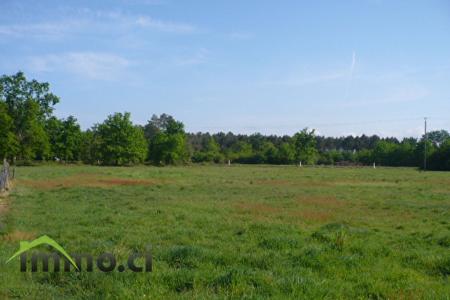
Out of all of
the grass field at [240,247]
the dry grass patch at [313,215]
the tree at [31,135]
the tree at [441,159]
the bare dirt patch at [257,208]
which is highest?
the tree at [31,135]

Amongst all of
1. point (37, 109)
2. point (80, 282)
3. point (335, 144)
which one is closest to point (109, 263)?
point (80, 282)

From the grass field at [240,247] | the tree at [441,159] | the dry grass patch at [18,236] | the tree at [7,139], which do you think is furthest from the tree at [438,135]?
the dry grass patch at [18,236]

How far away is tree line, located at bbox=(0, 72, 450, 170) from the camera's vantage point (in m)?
74.1

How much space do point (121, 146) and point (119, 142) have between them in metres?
0.90

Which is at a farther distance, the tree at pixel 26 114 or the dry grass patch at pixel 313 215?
the tree at pixel 26 114

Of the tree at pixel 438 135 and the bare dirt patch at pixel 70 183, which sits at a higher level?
the tree at pixel 438 135

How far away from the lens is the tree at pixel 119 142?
87062mm

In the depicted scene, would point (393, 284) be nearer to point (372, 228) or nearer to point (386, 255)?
point (386, 255)

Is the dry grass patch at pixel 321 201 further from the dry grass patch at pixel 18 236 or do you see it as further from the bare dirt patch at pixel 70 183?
the bare dirt patch at pixel 70 183

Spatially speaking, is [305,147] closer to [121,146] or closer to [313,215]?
[121,146]

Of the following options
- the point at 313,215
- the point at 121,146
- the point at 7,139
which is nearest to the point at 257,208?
the point at 313,215

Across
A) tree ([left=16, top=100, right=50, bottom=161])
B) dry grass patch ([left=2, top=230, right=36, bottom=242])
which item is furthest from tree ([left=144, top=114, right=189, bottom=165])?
dry grass patch ([left=2, top=230, right=36, bottom=242])

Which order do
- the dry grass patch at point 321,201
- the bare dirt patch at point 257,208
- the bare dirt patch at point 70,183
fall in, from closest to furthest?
the bare dirt patch at point 257,208 → the dry grass patch at point 321,201 → the bare dirt patch at point 70,183

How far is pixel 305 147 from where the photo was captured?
100m
